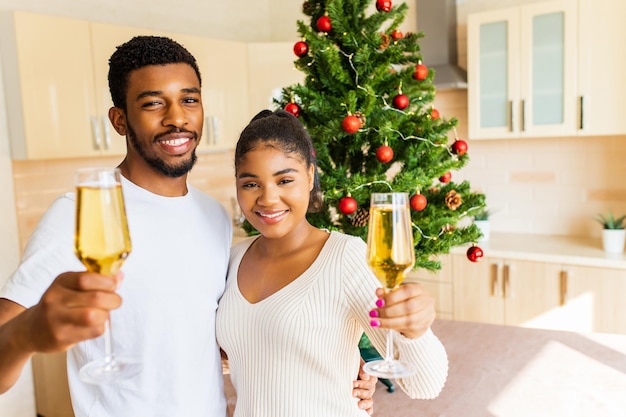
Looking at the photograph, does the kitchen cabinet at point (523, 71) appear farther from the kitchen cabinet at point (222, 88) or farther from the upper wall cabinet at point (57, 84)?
the upper wall cabinet at point (57, 84)

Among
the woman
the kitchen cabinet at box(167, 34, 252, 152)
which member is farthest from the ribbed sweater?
the kitchen cabinet at box(167, 34, 252, 152)

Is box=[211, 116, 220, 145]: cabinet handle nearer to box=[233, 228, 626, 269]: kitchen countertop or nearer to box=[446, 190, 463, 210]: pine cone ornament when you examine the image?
box=[233, 228, 626, 269]: kitchen countertop

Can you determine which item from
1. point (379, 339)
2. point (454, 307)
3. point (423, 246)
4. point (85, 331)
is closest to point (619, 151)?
point (454, 307)

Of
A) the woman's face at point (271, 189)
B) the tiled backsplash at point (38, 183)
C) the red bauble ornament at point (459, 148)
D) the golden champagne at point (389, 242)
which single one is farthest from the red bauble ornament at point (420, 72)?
the tiled backsplash at point (38, 183)

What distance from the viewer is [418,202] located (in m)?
1.71

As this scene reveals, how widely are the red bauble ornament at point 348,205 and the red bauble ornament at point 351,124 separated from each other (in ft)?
0.66

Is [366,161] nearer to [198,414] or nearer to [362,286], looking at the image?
[362,286]

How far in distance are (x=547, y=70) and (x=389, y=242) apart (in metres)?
2.94

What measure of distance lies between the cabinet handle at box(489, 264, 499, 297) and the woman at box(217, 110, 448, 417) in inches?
98.3

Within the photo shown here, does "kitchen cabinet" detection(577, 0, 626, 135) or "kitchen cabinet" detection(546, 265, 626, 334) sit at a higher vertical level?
"kitchen cabinet" detection(577, 0, 626, 135)

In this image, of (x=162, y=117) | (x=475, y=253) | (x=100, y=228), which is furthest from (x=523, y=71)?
(x=100, y=228)

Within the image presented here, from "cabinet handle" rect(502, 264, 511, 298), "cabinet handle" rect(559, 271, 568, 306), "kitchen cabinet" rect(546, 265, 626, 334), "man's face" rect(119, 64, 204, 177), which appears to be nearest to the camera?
"man's face" rect(119, 64, 204, 177)

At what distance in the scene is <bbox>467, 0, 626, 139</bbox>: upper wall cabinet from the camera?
3266 millimetres

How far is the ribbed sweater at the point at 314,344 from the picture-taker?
46.3 inches
